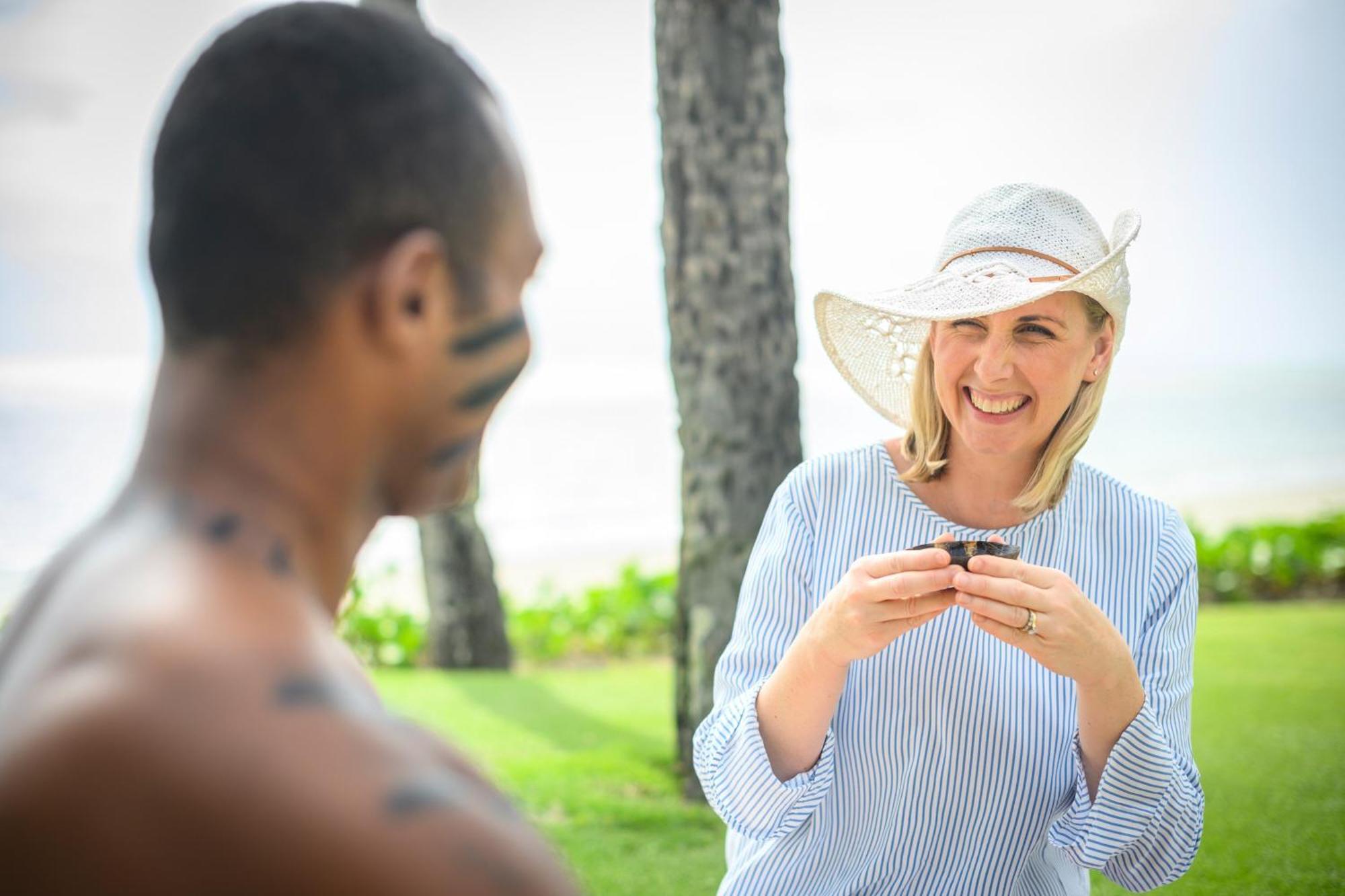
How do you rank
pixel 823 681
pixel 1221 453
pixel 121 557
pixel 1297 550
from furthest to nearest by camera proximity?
pixel 1221 453, pixel 1297 550, pixel 823 681, pixel 121 557

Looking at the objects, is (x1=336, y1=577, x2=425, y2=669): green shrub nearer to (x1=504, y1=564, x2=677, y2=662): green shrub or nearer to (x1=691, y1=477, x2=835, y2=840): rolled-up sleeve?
(x1=504, y1=564, x2=677, y2=662): green shrub

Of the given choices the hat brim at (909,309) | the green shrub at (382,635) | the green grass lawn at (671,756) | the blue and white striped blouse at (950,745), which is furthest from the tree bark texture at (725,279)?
the green shrub at (382,635)

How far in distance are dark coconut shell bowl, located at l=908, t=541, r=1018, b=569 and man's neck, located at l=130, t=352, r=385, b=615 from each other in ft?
4.70

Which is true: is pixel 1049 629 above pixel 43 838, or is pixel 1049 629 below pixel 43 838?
below

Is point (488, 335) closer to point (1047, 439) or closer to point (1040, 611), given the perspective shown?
point (1040, 611)

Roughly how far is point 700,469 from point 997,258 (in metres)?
2.21

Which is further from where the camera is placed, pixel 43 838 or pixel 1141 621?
pixel 1141 621

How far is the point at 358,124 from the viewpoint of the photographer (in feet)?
3.38

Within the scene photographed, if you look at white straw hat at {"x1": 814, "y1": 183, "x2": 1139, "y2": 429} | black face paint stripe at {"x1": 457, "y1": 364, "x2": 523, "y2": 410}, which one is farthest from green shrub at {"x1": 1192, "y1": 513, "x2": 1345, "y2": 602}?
black face paint stripe at {"x1": 457, "y1": 364, "x2": 523, "y2": 410}

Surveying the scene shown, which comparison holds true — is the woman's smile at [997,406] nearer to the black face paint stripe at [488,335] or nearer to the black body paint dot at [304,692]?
the black face paint stripe at [488,335]

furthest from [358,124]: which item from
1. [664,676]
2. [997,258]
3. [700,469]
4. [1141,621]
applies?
[664,676]

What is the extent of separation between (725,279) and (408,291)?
373 cm

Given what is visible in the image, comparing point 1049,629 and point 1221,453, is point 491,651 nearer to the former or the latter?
point 1049,629

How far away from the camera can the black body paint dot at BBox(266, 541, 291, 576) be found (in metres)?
0.99
